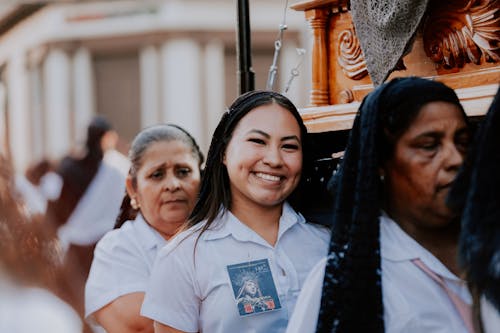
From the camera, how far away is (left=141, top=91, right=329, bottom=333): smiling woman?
298cm

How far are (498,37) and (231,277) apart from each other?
112 centimetres

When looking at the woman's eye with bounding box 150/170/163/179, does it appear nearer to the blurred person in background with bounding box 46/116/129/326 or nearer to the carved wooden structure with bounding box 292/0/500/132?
the carved wooden structure with bounding box 292/0/500/132

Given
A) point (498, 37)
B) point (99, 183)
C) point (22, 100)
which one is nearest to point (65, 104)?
point (22, 100)

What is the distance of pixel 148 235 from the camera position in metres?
3.85

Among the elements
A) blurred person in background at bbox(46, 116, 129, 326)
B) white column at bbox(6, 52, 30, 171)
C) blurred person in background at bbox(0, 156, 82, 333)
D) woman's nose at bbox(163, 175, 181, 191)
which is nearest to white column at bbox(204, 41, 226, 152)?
white column at bbox(6, 52, 30, 171)

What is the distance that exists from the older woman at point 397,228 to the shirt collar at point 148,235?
56.5 inches

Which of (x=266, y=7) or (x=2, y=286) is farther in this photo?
(x=266, y=7)

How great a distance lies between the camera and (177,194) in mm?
3846

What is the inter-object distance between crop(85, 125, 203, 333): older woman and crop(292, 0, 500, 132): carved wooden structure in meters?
0.72

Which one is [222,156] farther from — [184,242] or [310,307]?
[310,307]

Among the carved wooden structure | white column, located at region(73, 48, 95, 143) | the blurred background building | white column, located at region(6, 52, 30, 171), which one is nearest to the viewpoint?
the carved wooden structure

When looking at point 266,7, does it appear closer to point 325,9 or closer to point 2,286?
point 325,9

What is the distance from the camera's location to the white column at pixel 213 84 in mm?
17859

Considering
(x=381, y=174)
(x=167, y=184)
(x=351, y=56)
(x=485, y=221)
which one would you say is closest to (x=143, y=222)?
(x=167, y=184)
